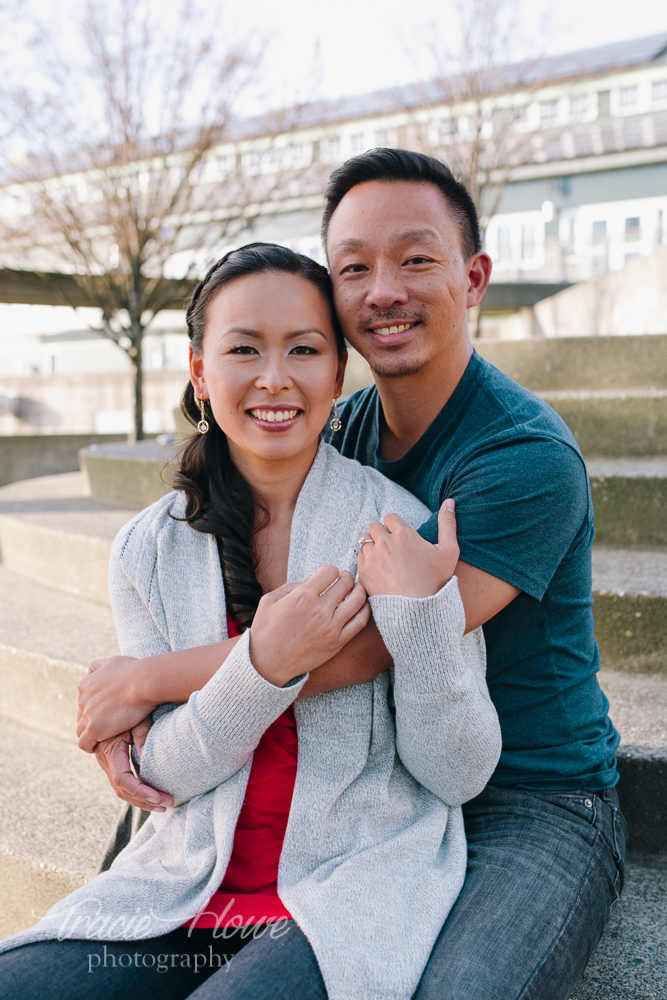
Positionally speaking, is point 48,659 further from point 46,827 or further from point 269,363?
point 269,363

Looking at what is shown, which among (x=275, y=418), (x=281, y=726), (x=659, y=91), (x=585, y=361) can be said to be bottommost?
(x=281, y=726)

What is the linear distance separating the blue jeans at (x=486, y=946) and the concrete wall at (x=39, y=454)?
9.10 metres

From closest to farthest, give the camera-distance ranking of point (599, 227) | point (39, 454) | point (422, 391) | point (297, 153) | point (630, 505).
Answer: point (422, 391) < point (630, 505) < point (297, 153) < point (39, 454) < point (599, 227)

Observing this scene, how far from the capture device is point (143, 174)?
7.49m

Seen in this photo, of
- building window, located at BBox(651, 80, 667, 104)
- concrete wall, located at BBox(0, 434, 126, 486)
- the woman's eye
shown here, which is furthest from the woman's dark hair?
building window, located at BBox(651, 80, 667, 104)

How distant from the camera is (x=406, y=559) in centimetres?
134

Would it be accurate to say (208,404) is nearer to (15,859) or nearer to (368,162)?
(368,162)

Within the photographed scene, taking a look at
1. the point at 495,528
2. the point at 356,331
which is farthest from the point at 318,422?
the point at 495,528

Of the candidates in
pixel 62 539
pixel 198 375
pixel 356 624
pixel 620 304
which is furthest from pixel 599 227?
pixel 356 624

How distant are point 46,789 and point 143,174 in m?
6.84

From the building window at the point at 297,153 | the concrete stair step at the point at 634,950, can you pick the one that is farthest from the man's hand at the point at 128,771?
the building window at the point at 297,153

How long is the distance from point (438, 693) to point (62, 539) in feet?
8.38

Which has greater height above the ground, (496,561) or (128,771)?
(496,561)

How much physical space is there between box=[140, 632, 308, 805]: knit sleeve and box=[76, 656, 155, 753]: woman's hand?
3.4 inches
